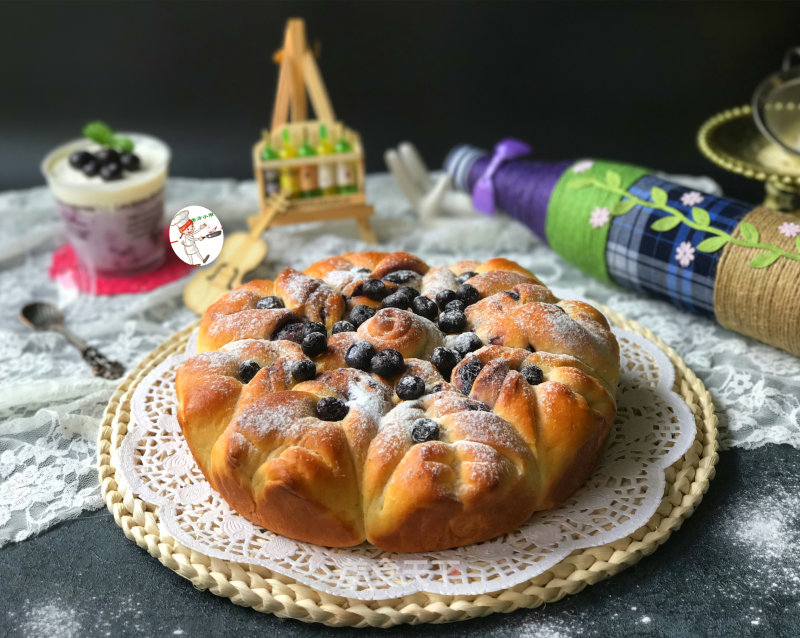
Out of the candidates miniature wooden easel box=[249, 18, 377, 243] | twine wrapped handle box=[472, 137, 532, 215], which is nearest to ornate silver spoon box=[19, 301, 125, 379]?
miniature wooden easel box=[249, 18, 377, 243]

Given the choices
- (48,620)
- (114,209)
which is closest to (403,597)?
(48,620)

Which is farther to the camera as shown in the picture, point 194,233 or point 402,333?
point 402,333

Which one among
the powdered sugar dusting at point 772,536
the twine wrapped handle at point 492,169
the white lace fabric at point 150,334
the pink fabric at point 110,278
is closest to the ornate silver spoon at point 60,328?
the white lace fabric at point 150,334

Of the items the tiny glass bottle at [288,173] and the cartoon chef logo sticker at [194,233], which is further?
the tiny glass bottle at [288,173]

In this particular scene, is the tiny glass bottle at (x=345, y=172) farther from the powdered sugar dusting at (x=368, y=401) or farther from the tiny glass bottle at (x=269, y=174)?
the powdered sugar dusting at (x=368, y=401)

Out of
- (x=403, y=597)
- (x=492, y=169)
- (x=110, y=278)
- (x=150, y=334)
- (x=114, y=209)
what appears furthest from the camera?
(x=492, y=169)

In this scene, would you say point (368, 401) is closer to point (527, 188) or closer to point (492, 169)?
point (527, 188)
